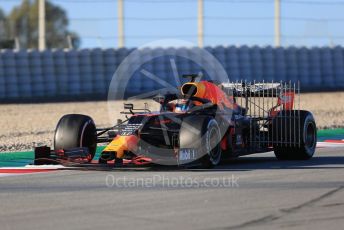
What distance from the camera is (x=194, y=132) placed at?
37.5ft

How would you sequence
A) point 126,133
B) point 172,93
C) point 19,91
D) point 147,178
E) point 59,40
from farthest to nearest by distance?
point 59,40 → point 19,91 → point 172,93 → point 126,133 → point 147,178

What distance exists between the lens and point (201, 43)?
3034 cm

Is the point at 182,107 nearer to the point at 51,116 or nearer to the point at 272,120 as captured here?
the point at 272,120

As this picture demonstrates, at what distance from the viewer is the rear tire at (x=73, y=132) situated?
12.1 m

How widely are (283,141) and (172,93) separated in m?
1.99

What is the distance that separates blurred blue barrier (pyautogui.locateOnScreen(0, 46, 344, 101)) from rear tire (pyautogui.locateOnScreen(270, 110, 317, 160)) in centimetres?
1292

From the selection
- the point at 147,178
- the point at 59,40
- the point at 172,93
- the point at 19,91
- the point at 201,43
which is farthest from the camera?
the point at 59,40

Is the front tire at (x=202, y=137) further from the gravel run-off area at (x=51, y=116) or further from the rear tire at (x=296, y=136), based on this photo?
the gravel run-off area at (x=51, y=116)

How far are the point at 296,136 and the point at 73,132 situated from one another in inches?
141

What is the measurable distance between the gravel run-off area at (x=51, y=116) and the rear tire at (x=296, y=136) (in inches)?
204

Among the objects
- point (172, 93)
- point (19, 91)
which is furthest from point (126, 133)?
point (19, 91)

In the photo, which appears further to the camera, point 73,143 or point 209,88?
point 209,88

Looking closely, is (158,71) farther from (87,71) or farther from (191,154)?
(191,154)
